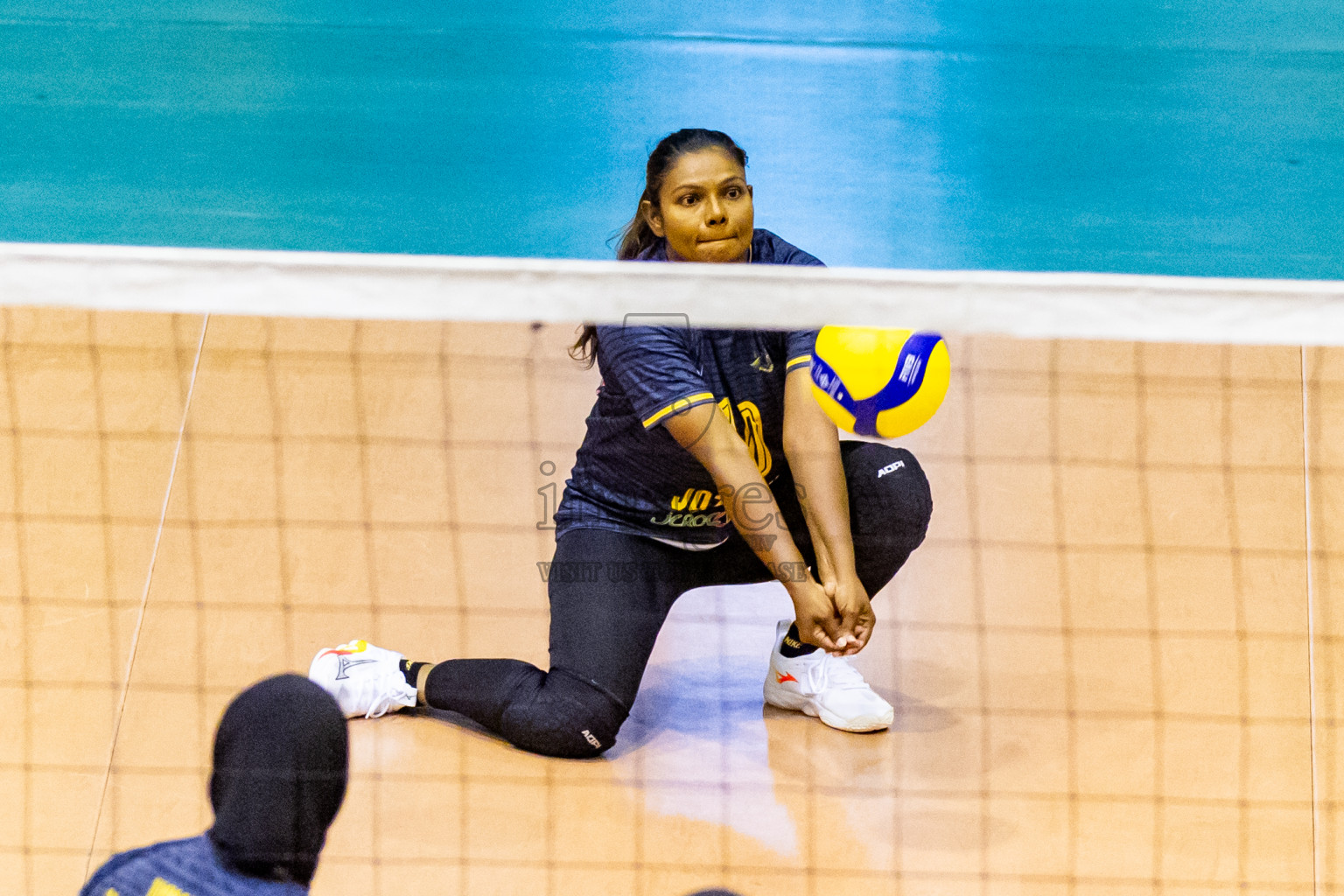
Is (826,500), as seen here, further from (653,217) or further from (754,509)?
(653,217)

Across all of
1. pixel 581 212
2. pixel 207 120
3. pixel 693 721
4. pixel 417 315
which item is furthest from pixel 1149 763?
pixel 207 120

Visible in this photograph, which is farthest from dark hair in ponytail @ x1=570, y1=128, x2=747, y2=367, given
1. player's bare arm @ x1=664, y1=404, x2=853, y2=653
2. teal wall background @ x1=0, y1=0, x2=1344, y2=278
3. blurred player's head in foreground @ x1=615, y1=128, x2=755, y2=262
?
teal wall background @ x1=0, y1=0, x2=1344, y2=278

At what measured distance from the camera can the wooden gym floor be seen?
2346 mm

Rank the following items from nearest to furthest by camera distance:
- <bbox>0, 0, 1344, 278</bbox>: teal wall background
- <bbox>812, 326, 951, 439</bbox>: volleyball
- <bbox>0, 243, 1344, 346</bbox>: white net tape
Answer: <bbox>0, 243, 1344, 346</bbox>: white net tape, <bbox>812, 326, 951, 439</bbox>: volleyball, <bbox>0, 0, 1344, 278</bbox>: teal wall background

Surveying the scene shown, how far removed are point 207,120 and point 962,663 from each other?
3869 millimetres

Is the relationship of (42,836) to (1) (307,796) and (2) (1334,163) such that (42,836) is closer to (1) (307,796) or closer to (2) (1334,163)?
(1) (307,796)

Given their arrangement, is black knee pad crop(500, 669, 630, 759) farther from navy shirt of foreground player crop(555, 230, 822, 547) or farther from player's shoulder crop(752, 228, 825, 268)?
player's shoulder crop(752, 228, 825, 268)

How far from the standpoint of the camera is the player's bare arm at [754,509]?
2479 mm

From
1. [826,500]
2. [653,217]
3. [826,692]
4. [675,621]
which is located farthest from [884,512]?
[653,217]

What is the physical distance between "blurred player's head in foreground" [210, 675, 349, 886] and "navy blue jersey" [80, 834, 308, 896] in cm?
1

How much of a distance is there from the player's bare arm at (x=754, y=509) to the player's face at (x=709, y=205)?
368mm

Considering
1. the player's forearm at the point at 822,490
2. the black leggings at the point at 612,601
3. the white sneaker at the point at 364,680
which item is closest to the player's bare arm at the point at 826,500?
the player's forearm at the point at 822,490

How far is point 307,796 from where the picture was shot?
1410 millimetres

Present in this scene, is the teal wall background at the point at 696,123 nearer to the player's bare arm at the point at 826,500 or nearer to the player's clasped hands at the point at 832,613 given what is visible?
the player's bare arm at the point at 826,500
